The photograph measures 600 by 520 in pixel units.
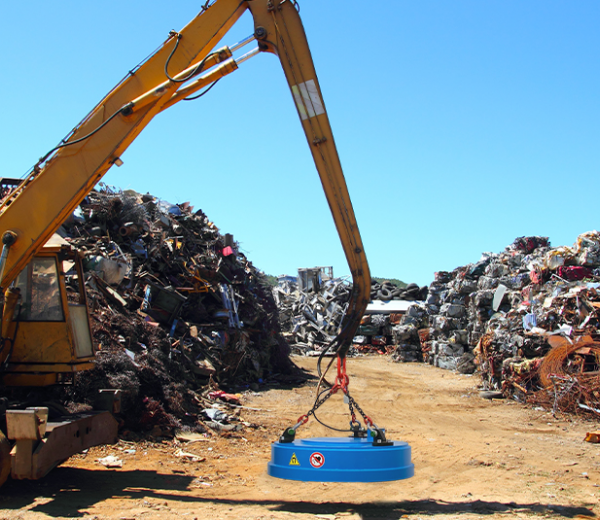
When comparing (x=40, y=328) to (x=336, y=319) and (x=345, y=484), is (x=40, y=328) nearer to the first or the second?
(x=345, y=484)

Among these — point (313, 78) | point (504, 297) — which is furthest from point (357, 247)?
point (504, 297)

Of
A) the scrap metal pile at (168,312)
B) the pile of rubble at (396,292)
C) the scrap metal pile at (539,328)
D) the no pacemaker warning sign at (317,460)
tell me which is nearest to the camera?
the no pacemaker warning sign at (317,460)

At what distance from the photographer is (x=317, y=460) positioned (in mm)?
4746

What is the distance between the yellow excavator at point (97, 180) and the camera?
5664 millimetres

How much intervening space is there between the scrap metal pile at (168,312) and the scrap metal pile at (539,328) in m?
6.25

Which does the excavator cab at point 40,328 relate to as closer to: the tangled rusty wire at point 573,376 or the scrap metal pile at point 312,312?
the tangled rusty wire at point 573,376

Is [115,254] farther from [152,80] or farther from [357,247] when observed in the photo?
[357,247]

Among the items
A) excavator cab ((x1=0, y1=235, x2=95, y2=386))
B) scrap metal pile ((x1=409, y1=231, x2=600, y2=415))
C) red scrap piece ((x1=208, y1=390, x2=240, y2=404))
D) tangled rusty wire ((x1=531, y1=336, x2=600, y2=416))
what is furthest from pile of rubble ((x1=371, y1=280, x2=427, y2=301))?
excavator cab ((x1=0, y1=235, x2=95, y2=386))

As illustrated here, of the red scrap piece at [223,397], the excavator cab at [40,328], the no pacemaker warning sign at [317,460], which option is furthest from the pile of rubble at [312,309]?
the no pacemaker warning sign at [317,460]

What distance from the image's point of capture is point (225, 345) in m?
13.7

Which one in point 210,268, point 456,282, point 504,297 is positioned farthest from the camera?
point 456,282

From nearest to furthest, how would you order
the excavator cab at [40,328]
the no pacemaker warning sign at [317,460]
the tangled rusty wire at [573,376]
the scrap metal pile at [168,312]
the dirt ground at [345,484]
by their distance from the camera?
the no pacemaker warning sign at [317,460], the dirt ground at [345,484], the excavator cab at [40,328], the scrap metal pile at [168,312], the tangled rusty wire at [573,376]

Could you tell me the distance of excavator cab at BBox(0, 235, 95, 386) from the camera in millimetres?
5883

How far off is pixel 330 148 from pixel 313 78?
2.51 ft
